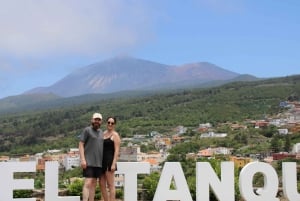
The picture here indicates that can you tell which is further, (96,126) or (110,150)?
(110,150)

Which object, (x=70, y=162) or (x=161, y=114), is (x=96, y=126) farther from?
(x=161, y=114)

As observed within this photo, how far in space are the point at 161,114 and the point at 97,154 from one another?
8398 cm

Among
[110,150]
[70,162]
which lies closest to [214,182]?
[110,150]

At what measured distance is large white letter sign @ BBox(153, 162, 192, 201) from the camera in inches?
398

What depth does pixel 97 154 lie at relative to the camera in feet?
29.2

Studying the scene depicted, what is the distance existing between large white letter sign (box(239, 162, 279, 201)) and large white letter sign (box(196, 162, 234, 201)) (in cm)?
23

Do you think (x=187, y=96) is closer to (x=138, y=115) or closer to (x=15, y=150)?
(x=138, y=115)

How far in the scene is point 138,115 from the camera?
95.2 metres

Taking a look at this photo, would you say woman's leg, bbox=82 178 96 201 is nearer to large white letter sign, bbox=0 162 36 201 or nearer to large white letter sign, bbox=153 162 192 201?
large white letter sign, bbox=0 162 36 201

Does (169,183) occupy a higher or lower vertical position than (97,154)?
lower

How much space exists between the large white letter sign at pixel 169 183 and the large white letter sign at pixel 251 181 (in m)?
1.13

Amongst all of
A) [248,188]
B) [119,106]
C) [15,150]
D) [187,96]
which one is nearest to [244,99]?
[187,96]

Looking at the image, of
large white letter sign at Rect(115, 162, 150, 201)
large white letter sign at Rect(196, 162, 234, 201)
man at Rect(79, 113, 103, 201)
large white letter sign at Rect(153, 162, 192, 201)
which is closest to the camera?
man at Rect(79, 113, 103, 201)

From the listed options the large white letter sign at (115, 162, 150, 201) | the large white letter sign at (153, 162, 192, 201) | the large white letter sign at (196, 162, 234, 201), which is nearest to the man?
the large white letter sign at (115, 162, 150, 201)
